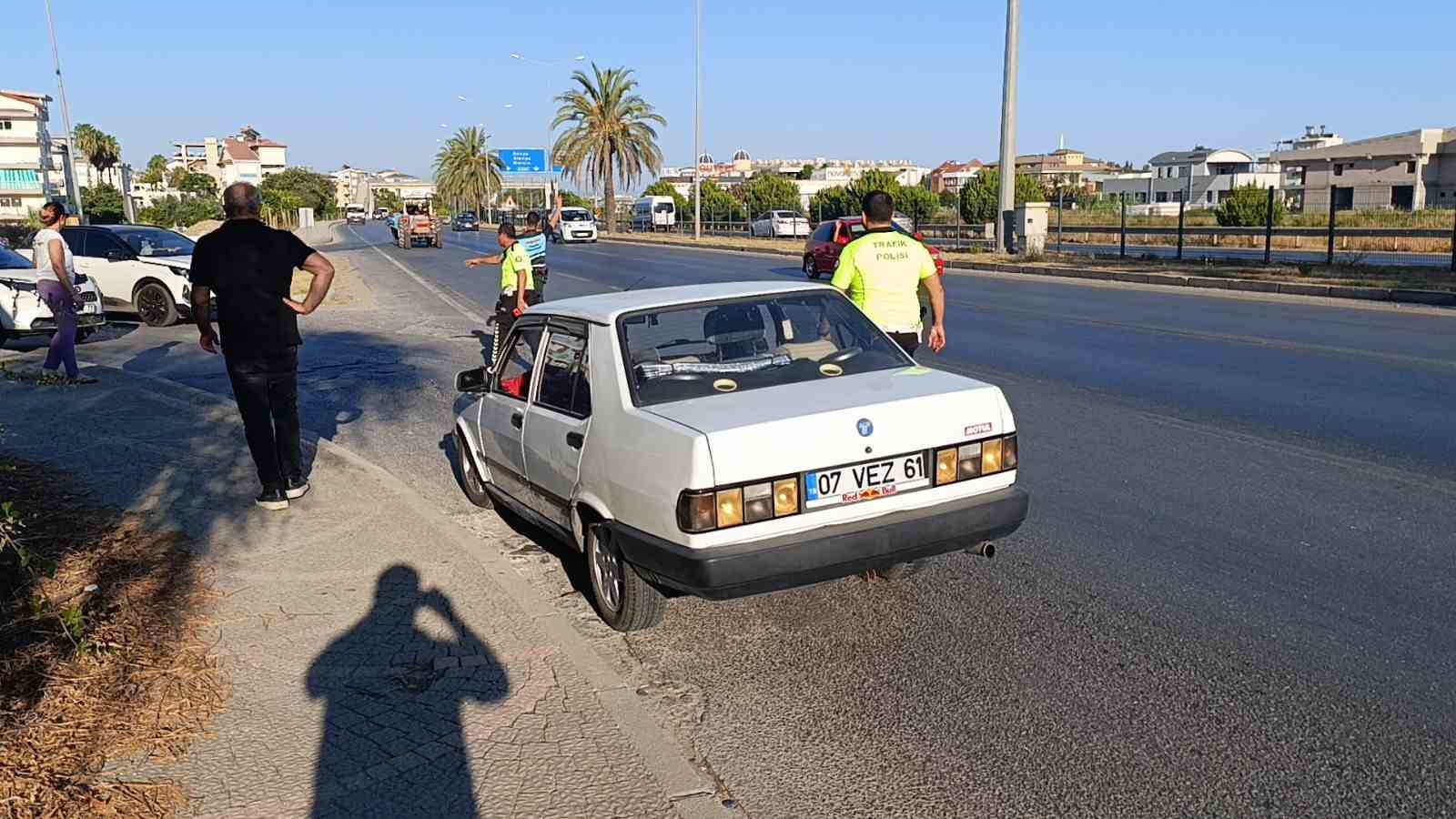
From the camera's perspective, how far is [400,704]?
164 inches

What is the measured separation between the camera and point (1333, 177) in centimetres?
6981

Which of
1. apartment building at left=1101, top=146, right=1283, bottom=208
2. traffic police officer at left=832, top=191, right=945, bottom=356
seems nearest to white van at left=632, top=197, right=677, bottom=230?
apartment building at left=1101, top=146, right=1283, bottom=208

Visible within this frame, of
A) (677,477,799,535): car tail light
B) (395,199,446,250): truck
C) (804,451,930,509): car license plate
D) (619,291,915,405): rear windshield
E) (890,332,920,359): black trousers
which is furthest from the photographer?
(395,199,446,250): truck

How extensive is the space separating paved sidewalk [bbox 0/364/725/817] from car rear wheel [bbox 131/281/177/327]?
1159cm

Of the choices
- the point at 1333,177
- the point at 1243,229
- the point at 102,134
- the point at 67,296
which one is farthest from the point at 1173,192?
the point at 67,296

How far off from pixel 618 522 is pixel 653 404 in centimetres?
49

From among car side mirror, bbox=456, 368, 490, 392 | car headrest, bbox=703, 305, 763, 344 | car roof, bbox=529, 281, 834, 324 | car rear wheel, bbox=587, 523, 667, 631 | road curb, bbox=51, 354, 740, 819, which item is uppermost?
car roof, bbox=529, 281, 834, 324

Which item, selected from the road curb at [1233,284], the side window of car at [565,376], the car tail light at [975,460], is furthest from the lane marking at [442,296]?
the car tail light at [975,460]

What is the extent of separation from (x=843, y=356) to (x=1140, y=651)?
175cm

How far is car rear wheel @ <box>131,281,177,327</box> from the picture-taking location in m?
17.8

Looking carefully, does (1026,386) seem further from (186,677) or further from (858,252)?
(186,677)

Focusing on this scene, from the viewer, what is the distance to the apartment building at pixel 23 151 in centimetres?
9181

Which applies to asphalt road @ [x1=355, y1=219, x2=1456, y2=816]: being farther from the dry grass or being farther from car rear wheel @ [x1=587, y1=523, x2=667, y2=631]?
the dry grass

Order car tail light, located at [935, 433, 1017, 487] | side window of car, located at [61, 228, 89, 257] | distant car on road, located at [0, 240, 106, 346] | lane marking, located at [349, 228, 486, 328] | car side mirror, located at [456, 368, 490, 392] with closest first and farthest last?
car tail light, located at [935, 433, 1017, 487], car side mirror, located at [456, 368, 490, 392], distant car on road, located at [0, 240, 106, 346], side window of car, located at [61, 228, 89, 257], lane marking, located at [349, 228, 486, 328]
